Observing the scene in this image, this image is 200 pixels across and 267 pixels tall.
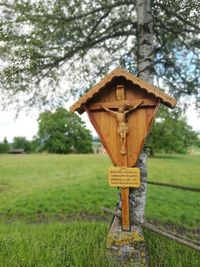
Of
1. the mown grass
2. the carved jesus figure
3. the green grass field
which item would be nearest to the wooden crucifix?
the carved jesus figure

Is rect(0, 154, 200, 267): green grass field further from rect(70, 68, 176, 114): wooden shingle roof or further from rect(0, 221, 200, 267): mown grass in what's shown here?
rect(70, 68, 176, 114): wooden shingle roof

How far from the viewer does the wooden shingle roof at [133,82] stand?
4281 mm

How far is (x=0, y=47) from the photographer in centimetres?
702

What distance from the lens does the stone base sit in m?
4.49

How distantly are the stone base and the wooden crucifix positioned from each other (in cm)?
12

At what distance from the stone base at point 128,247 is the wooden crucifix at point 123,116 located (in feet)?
0.39

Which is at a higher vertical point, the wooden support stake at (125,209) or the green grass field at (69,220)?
the wooden support stake at (125,209)

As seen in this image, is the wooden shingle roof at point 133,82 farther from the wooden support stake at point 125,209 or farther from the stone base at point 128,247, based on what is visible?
the stone base at point 128,247

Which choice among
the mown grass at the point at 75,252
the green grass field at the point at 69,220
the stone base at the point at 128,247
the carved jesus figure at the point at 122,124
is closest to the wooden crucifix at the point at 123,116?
the carved jesus figure at the point at 122,124

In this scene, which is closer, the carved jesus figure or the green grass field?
the carved jesus figure

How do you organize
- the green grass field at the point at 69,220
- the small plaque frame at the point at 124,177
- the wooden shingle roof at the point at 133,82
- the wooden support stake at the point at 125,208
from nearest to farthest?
1. the wooden shingle roof at the point at 133,82
2. the small plaque frame at the point at 124,177
3. the wooden support stake at the point at 125,208
4. the green grass field at the point at 69,220

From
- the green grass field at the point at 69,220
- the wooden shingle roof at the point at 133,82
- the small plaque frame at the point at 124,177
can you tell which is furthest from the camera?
the green grass field at the point at 69,220

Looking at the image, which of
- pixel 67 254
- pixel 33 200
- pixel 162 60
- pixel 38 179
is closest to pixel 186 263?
pixel 67 254

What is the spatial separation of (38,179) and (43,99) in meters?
12.7
